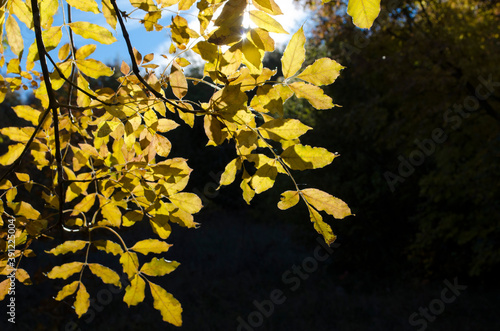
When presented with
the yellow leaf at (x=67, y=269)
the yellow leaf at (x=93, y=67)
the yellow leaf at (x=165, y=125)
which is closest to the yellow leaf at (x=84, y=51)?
the yellow leaf at (x=93, y=67)

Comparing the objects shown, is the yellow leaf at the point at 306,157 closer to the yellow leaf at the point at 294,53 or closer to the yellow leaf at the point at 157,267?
the yellow leaf at the point at 294,53

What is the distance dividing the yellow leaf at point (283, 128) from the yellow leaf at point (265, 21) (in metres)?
0.18

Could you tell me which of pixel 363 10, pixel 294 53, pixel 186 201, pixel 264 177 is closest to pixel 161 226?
pixel 186 201

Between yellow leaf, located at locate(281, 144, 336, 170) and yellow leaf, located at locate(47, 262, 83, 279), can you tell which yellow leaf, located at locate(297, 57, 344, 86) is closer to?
yellow leaf, located at locate(281, 144, 336, 170)

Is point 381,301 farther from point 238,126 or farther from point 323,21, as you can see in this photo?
point 238,126

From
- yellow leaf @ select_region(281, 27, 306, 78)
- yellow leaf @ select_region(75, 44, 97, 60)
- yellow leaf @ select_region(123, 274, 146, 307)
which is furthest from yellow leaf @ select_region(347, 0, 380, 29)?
yellow leaf @ select_region(123, 274, 146, 307)

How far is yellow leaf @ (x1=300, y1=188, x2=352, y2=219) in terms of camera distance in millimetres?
853

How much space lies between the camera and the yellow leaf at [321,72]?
85 cm

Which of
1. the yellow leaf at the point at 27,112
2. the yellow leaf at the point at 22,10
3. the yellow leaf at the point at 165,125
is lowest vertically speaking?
the yellow leaf at the point at 165,125

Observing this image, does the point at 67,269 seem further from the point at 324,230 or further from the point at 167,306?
the point at 324,230

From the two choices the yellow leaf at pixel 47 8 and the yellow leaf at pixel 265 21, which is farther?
the yellow leaf at pixel 47 8

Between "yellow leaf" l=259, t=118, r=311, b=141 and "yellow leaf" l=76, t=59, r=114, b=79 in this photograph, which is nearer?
"yellow leaf" l=259, t=118, r=311, b=141

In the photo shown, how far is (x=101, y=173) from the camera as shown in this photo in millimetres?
1204

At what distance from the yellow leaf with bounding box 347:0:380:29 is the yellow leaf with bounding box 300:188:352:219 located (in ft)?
1.03
